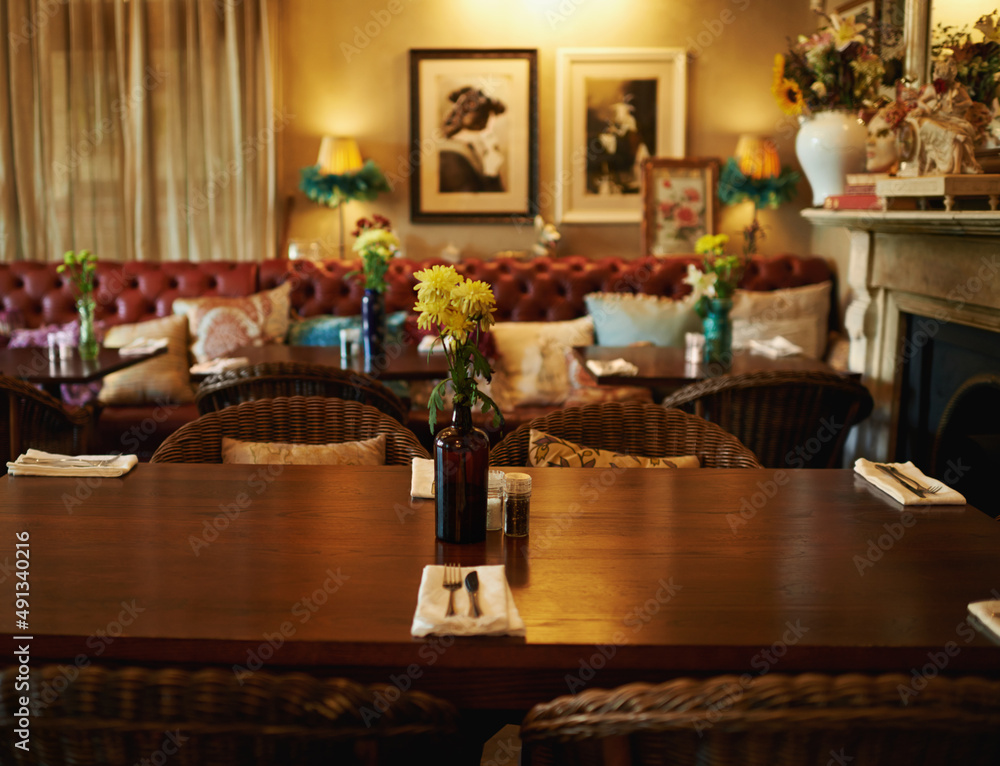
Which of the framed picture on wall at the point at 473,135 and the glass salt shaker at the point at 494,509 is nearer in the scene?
the glass salt shaker at the point at 494,509

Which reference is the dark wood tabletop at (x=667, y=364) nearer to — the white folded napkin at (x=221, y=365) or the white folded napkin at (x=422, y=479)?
the white folded napkin at (x=221, y=365)

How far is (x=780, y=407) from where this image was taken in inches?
117

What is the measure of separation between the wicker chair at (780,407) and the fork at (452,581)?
5.15ft

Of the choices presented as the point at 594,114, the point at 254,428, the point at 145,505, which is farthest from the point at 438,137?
the point at 145,505

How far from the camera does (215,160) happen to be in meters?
5.79

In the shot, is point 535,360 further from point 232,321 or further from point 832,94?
point 832,94

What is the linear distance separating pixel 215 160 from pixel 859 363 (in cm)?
378

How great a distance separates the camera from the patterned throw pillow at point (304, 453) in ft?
7.47

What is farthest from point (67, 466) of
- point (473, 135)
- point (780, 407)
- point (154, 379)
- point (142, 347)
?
point (473, 135)

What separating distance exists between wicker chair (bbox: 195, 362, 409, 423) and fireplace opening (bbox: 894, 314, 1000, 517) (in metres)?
1.92

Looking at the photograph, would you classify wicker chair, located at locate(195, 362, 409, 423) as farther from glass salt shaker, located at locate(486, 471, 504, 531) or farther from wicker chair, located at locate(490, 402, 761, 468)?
glass salt shaker, located at locate(486, 471, 504, 531)

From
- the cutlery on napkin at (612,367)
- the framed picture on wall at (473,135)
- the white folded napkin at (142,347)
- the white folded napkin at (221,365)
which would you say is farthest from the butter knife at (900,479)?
the framed picture on wall at (473,135)

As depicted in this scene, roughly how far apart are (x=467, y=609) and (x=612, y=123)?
15.9 feet

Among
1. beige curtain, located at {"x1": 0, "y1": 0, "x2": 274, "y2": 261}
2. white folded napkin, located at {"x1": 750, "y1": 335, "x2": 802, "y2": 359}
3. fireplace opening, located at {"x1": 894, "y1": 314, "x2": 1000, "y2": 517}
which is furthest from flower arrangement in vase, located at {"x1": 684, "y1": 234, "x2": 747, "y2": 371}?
beige curtain, located at {"x1": 0, "y1": 0, "x2": 274, "y2": 261}
